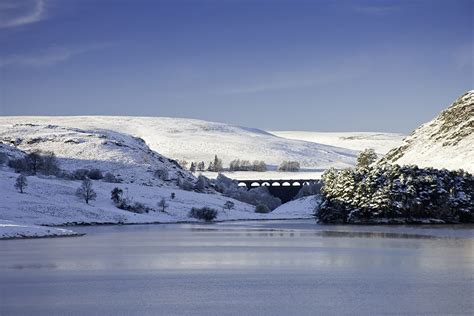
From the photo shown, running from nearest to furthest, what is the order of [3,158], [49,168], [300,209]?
1. [300,209]
2. [49,168]
3. [3,158]

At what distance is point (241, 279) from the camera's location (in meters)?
44.3

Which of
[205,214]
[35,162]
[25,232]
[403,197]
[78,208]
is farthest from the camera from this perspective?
[35,162]

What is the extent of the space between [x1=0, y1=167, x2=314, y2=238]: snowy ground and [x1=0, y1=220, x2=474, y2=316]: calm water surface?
1275 inches

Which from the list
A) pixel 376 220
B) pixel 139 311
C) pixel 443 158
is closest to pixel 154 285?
pixel 139 311

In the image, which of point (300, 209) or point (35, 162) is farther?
point (300, 209)

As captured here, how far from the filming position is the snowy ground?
11586cm

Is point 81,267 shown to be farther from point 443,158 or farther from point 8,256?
point 443,158

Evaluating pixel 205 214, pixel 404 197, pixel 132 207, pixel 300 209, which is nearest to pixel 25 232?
pixel 404 197

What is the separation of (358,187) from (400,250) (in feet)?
200

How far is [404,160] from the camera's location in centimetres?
18738

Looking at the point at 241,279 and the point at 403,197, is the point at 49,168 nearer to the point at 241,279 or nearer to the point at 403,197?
the point at 403,197

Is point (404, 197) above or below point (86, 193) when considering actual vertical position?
below

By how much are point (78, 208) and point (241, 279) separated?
302 feet

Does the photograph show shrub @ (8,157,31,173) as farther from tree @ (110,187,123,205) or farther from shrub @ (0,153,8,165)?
tree @ (110,187,123,205)
